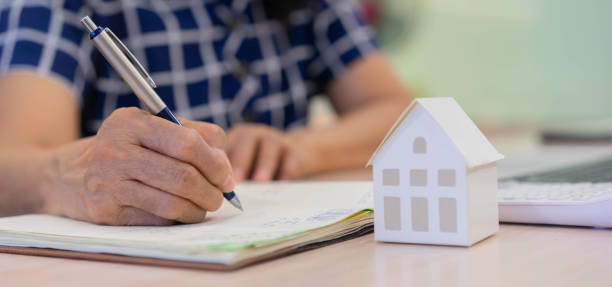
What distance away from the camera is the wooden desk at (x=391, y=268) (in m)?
0.40

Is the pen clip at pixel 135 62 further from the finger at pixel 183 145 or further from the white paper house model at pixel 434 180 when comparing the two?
the white paper house model at pixel 434 180

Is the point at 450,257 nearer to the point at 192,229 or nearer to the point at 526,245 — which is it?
the point at 526,245

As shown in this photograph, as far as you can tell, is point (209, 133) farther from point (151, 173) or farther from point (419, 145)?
point (419, 145)

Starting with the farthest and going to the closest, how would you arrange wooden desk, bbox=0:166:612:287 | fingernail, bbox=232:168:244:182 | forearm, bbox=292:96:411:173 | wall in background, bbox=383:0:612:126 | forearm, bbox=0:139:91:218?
wall in background, bbox=383:0:612:126
forearm, bbox=292:96:411:173
fingernail, bbox=232:168:244:182
forearm, bbox=0:139:91:218
wooden desk, bbox=0:166:612:287

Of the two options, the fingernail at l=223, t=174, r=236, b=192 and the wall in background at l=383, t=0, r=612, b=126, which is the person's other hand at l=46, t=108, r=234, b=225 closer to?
the fingernail at l=223, t=174, r=236, b=192

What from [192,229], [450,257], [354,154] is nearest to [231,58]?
[354,154]

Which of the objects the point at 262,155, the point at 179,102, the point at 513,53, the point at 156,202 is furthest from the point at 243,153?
the point at 513,53

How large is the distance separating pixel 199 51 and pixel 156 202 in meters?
0.73

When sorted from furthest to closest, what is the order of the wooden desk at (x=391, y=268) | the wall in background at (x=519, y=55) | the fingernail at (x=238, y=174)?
1. the wall in background at (x=519, y=55)
2. the fingernail at (x=238, y=174)
3. the wooden desk at (x=391, y=268)

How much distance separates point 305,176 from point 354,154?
0.20 m

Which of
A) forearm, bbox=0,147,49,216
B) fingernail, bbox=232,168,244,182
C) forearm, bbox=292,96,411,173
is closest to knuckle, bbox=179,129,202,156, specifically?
forearm, bbox=0,147,49,216

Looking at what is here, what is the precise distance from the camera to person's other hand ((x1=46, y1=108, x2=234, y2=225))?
54 centimetres

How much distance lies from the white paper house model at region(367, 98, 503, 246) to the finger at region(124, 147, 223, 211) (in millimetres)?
→ 152

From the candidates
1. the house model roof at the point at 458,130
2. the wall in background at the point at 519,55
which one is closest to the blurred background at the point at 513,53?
the wall in background at the point at 519,55
